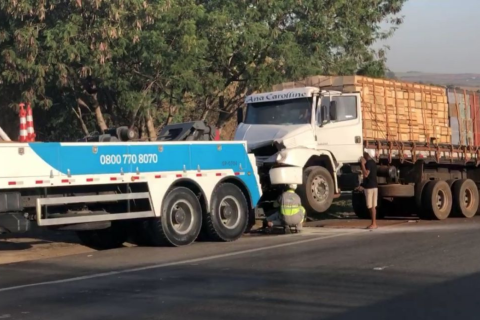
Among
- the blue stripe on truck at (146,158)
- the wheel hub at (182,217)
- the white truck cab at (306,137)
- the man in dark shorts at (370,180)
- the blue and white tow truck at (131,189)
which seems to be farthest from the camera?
the man in dark shorts at (370,180)

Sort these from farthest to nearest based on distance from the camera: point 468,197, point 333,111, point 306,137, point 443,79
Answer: point 443,79
point 468,197
point 333,111
point 306,137

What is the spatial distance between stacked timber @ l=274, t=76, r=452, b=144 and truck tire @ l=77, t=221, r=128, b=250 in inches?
220

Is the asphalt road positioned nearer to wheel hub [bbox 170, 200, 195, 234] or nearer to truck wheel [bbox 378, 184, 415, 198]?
wheel hub [bbox 170, 200, 195, 234]

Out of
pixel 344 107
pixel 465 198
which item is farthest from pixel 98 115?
pixel 465 198

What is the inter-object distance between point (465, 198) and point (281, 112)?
6188mm

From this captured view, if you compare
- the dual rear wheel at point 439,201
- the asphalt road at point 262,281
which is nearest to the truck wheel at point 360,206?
the dual rear wheel at point 439,201

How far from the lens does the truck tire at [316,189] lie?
Result: 1716cm

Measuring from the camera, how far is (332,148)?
59.6 feet

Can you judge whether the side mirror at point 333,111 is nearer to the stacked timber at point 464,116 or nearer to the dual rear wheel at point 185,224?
the dual rear wheel at point 185,224

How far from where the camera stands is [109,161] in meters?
14.2

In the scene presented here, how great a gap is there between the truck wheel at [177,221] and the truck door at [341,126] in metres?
3.74

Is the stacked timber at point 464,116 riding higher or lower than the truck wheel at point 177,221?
higher

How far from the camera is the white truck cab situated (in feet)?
56.2

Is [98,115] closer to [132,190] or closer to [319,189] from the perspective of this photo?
[319,189]
